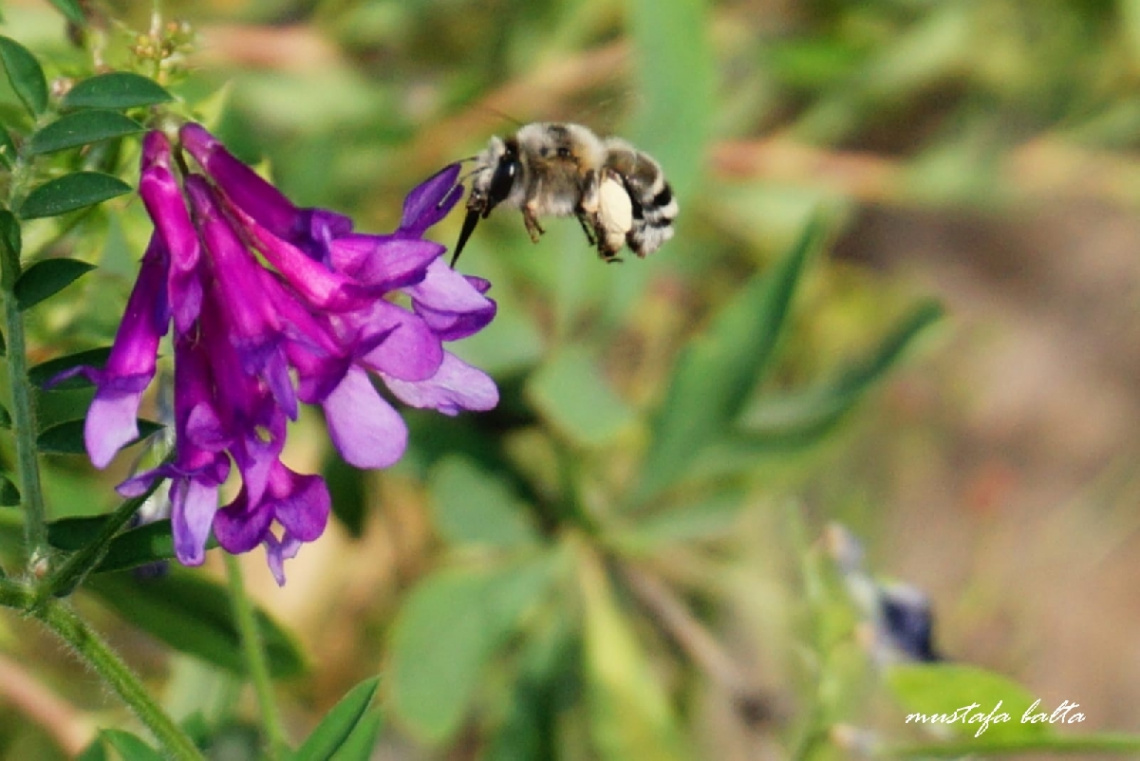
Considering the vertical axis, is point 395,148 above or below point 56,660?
above

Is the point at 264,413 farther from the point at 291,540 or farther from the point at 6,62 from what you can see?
the point at 6,62

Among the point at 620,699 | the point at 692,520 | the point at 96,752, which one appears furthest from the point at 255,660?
the point at 692,520

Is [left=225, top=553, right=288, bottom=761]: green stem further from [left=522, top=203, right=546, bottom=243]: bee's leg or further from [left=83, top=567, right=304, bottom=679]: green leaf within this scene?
[left=522, top=203, right=546, bottom=243]: bee's leg

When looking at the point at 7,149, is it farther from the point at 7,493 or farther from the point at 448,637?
the point at 448,637

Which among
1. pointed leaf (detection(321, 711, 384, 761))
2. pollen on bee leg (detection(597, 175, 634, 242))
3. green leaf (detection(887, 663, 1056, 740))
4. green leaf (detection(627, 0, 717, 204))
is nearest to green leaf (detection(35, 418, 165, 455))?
pointed leaf (detection(321, 711, 384, 761))

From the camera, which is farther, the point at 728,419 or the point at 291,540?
the point at 728,419

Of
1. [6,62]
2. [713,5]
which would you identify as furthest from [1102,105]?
[6,62]

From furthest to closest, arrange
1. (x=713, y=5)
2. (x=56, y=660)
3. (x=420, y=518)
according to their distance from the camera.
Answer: (x=713, y=5) < (x=420, y=518) < (x=56, y=660)
